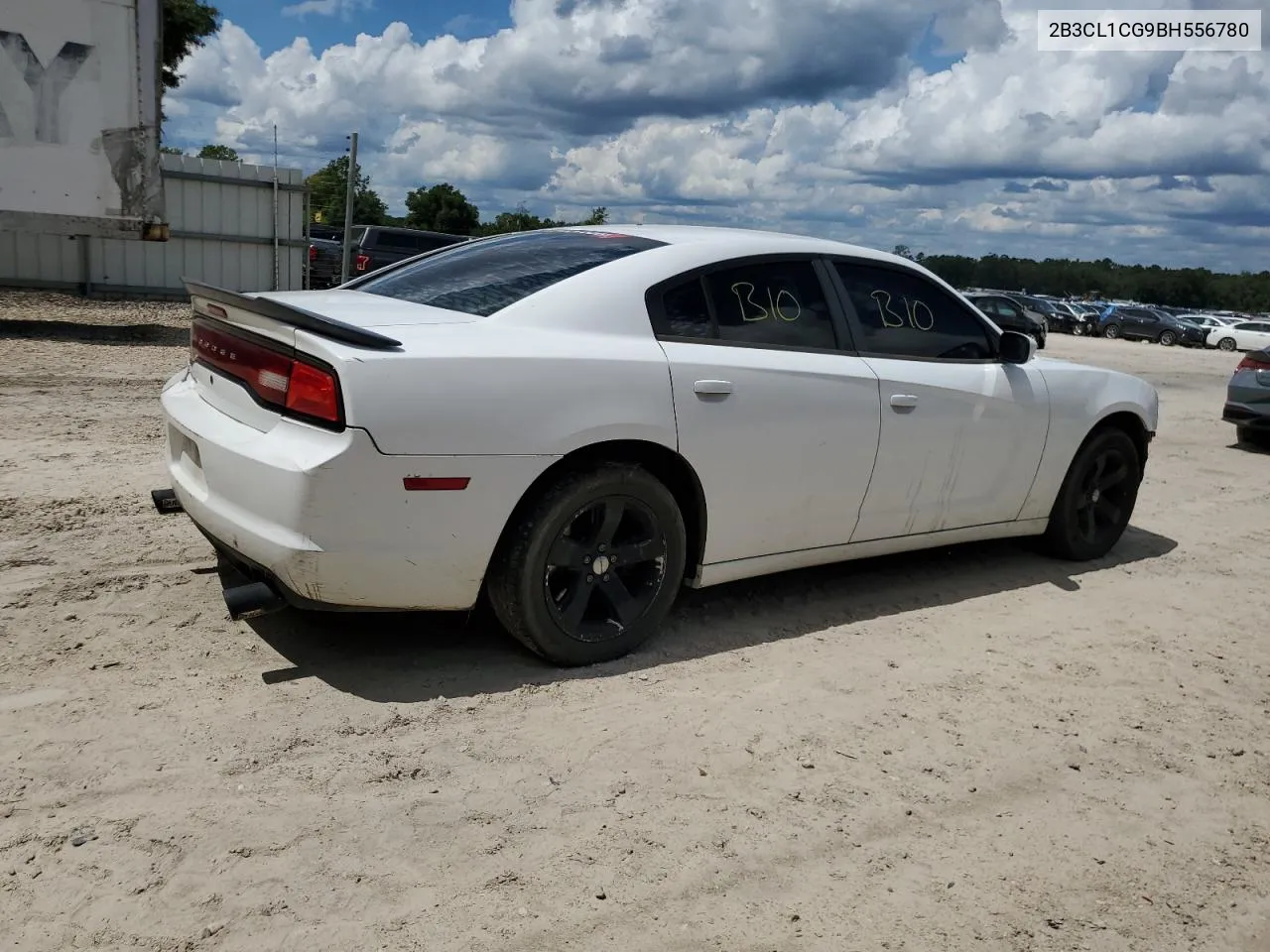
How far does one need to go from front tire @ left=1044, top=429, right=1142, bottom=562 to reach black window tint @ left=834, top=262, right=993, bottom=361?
0.99 meters

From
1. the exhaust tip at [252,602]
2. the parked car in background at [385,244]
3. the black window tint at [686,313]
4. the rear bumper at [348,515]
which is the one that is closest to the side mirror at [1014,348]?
the black window tint at [686,313]

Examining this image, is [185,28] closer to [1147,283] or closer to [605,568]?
[605,568]

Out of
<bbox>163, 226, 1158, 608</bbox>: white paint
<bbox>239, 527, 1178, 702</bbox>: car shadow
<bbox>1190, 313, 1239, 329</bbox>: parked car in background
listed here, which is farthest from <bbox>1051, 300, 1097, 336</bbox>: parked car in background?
<bbox>163, 226, 1158, 608</bbox>: white paint

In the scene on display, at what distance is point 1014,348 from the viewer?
17.3 feet

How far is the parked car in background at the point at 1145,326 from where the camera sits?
133ft

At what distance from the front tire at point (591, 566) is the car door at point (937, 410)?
3.61ft

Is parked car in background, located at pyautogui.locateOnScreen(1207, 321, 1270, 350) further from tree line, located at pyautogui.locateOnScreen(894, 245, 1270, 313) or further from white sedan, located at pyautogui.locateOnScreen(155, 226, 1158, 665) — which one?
tree line, located at pyautogui.locateOnScreen(894, 245, 1270, 313)

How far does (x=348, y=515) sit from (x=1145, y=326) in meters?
43.9

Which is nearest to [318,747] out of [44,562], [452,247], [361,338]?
[361,338]

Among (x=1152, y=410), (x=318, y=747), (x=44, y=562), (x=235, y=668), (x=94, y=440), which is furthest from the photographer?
(x=94, y=440)

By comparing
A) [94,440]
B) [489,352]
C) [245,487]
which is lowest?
[94,440]

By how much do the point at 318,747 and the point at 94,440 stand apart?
4652 mm

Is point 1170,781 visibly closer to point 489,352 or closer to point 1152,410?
point 489,352

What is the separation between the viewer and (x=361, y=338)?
135 inches
